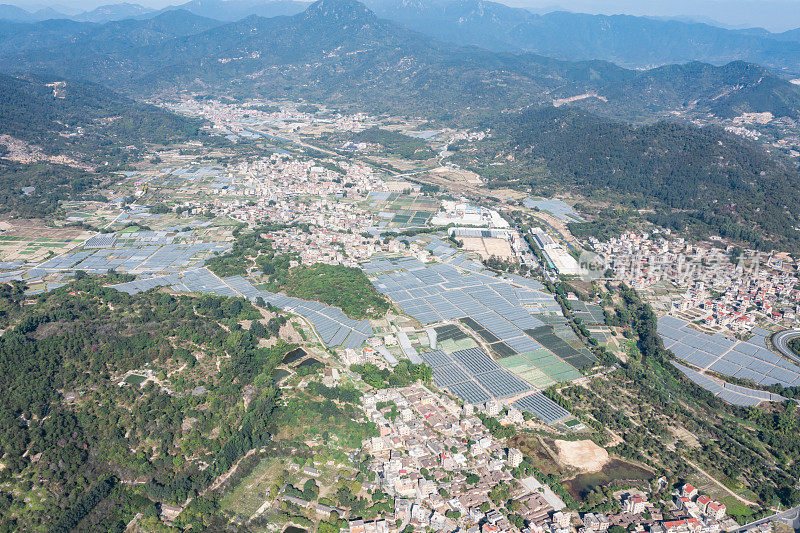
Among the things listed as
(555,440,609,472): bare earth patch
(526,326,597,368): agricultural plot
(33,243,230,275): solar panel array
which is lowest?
(555,440,609,472): bare earth patch

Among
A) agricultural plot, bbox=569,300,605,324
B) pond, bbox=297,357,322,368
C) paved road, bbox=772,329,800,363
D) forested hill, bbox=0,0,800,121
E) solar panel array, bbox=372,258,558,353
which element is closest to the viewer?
pond, bbox=297,357,322,368

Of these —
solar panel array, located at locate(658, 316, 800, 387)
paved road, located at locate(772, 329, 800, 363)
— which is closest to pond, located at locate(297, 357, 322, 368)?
solar panel array, located at locate(658, 316, 800, 387)

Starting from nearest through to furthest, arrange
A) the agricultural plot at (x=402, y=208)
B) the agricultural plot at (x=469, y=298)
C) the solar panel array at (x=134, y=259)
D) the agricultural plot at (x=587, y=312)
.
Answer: the agricultural plot at (x=469, y=298) < the agricultural plot at (x=587, y=312) < the solar panel array at (x=134, y=259) < the agricultural plot at (x=402, y=208)

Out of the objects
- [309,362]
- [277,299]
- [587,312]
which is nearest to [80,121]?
[277,299]

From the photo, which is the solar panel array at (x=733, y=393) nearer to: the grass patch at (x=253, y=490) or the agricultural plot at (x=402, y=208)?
the grass patch at (x=253, y=490)

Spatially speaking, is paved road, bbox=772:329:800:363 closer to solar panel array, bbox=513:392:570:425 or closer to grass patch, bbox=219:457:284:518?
solar panel array, bbox=513:392:570:425

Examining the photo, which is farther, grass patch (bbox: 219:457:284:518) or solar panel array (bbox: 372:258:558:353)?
solar panel array (bbox: 372:258:558:353)

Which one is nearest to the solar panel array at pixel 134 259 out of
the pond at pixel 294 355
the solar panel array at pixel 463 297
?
the solar panel array at pixel 463 297
